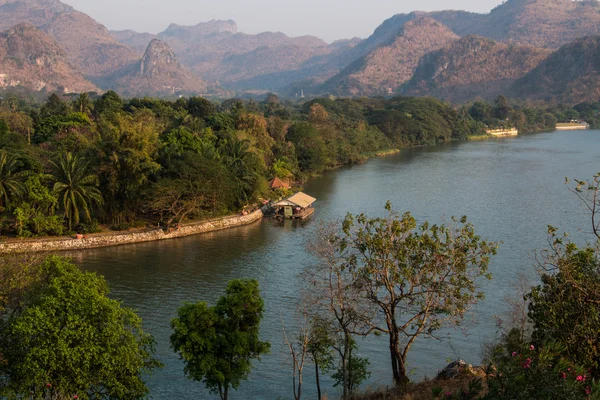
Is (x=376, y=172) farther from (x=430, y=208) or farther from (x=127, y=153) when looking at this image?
(x=127, y=153)

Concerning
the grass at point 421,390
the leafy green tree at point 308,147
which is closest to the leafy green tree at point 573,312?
the grass at point 421,390

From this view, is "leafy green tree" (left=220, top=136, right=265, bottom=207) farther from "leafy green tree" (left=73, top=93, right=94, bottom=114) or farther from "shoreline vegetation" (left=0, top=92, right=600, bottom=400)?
"leafy green tree" (left=73, top=93, right=94, bottom=114)

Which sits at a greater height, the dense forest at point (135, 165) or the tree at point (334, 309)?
the dense forest at point (135, 165)

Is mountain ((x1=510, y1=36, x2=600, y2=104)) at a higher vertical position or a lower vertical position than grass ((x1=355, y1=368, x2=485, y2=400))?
higher

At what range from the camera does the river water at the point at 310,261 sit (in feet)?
63.5

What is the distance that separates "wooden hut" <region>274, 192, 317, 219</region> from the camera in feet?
131

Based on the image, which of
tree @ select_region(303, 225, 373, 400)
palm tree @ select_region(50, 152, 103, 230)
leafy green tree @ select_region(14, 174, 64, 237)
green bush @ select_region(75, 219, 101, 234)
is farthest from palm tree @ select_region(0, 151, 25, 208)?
tree @ select_region(303, 225, 373, 400)

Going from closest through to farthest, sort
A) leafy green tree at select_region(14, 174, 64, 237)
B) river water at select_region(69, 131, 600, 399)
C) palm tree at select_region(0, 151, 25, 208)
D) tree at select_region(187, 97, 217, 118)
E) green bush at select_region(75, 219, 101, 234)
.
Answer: river water at select_region(69, 131, 600, 399) → palm tree at select_region(0, 151, 25, 208) → leafy green tree at select_region(14, 174, 64, 237) → green bush at select_region(75, 219, 101, 234) → tree at select_region(187, 97, 217, 118)

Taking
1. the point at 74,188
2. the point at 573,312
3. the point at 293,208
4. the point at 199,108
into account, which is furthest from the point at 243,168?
the point at 573,312

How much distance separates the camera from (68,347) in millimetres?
13484

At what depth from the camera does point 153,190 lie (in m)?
32.8

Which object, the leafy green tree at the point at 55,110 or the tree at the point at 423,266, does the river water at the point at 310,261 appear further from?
the leafy green tree at the point at 55,110

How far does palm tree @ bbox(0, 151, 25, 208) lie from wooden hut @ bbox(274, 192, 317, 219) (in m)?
15.6

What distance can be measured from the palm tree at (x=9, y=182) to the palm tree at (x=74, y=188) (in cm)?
161
